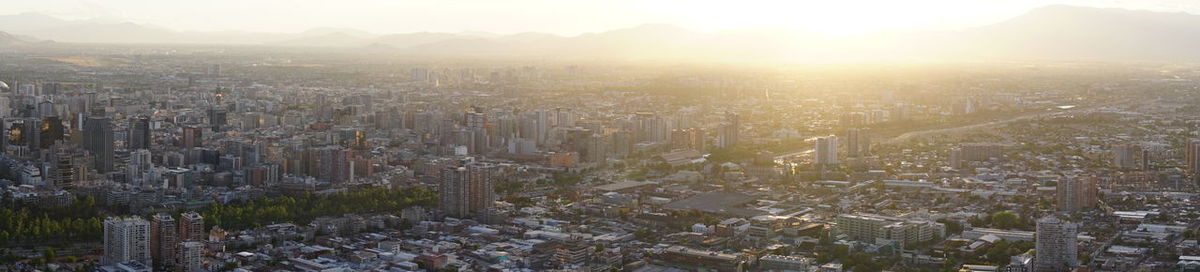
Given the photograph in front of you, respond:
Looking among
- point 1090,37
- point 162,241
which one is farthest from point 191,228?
point 1090,37

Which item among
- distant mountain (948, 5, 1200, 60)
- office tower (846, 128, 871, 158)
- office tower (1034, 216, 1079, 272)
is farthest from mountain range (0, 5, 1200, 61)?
office tower (1034, 216, 1079, 272)

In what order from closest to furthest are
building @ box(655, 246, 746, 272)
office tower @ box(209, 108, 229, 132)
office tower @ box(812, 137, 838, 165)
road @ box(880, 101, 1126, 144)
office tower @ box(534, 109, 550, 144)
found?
1. building @ box(655, 246, 746, 272)
2. office tower @ box(812, 137, 838, 165)
3. office tower @ box(534, 109, 550, 144)
4. office tower @ box(209, 108, 229, 132)
5. road @ box(880, 101, 1126, 144)

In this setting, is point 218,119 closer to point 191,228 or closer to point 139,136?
point 139,136

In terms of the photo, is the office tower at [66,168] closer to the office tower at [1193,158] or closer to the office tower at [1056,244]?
the office tower at [1056,244]

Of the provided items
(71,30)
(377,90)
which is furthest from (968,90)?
(71,30)

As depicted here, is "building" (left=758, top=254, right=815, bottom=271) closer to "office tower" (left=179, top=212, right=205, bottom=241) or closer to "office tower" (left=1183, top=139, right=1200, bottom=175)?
"office tower" (left=179, top=212, right=205, bottom=241)

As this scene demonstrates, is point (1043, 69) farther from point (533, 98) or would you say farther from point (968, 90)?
point (533, 98)

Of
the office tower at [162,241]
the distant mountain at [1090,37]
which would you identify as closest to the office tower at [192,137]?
the office tower at [162,241]
